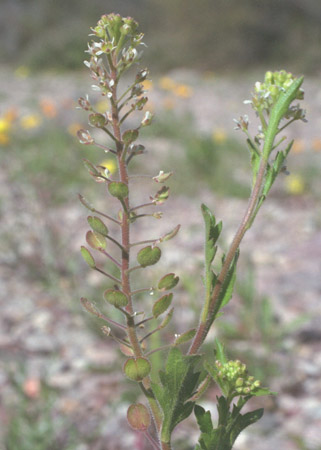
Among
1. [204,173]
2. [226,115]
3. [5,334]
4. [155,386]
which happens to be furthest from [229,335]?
[226,115]

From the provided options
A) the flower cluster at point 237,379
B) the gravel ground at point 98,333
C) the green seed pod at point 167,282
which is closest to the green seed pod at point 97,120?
the green seed pod at point 167,282

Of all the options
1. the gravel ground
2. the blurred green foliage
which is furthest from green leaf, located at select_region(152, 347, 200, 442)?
the blurred green foliage

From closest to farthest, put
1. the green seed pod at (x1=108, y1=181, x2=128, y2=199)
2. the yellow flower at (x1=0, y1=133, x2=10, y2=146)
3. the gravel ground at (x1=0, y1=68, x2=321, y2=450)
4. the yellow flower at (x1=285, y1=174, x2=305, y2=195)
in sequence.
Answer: the green seed pod at (x1=108, y1=181, x2=128, y2=199) < the gravel ground at (x1=0, y1=68, x2=321, y2=450) < the yellow flower at (x1=0, y1=133, x2=10, y2=146) < the yellow flower at (x1=285, y1=174, x2=305, y2=195)

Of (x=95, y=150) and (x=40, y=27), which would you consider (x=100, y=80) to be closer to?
(x=95, y=150)

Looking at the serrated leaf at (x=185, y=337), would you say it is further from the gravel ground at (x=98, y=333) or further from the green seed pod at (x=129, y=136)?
the gravel ground at (x=98, y=333)

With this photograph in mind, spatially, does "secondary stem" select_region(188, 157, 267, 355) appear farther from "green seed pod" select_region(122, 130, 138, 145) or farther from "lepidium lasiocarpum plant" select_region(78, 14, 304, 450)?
"green seed pod" select_region(122, 130, 138, 145)

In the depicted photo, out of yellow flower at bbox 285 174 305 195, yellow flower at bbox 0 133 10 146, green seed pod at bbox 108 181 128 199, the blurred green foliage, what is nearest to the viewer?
green seed pod at bbox 108 181 128 199

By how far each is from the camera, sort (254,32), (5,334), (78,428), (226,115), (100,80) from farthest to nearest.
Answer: (254,32), (226,115), (5,334), (78,428), (100,80)

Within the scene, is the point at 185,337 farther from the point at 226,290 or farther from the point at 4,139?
the point at 4,139
